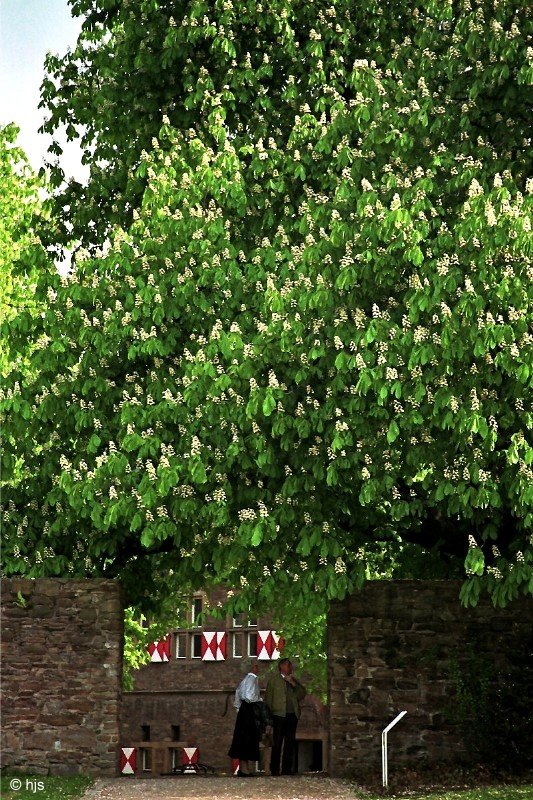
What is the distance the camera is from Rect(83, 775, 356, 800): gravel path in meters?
17.4

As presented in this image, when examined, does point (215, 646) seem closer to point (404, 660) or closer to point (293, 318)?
point (404, 660)

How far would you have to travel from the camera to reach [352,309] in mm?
16781

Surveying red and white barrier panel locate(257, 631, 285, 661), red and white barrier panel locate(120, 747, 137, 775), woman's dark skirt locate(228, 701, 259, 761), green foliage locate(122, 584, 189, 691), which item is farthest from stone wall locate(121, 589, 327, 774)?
woman's dark skirt locate(228, 701, 259, 761)

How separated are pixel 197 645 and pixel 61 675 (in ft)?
101

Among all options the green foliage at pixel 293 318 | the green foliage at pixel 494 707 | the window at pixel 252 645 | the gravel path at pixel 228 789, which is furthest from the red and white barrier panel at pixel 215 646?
the green foliage at pixel 494 707

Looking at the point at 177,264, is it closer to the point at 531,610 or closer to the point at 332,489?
the point at 332,489

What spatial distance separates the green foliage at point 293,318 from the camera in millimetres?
16047

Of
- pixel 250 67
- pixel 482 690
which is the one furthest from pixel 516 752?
pixel 250 67

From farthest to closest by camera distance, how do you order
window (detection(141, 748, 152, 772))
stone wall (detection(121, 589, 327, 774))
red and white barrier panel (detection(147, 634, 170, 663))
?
window (detection(141, 748, 152, 772)), red and white barrier panel (detection(147, 634, 170, 663)), stone wall (detection(121, 589, 327, 774))

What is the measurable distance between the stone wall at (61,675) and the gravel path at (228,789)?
75 centimetres

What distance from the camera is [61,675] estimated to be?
1964 cm

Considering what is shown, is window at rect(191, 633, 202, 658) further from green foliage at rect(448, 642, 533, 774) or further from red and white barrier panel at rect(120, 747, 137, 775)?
green foliage at rect(448, 642, 533, 774)

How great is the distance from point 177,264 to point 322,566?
4.41 m

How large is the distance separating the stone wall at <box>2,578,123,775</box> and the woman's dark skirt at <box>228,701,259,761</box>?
2.80m
